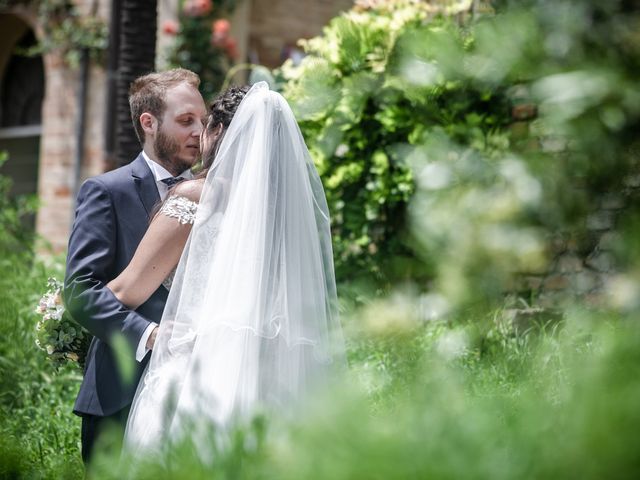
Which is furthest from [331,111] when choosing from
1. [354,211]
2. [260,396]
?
[260,396]

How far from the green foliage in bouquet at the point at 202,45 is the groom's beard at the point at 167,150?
19.3 ft

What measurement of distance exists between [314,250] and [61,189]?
682 centimetres

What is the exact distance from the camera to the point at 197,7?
8.91 m

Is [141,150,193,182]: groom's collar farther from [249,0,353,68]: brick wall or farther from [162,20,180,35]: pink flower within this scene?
[249,0,353,68]: brick wall

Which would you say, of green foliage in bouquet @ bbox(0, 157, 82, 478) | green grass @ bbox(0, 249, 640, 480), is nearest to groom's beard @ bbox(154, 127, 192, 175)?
green foliage in bouquet @ bbox(0, 157, 82, 478)

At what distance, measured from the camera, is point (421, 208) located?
17.6 ft

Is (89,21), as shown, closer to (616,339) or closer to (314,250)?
(314,250)

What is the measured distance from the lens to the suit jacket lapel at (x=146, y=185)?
10.3ft

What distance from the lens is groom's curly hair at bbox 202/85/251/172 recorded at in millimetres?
2949

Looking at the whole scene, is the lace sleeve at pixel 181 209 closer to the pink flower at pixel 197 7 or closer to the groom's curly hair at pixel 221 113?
the groom's curly hair at pixel 221 113

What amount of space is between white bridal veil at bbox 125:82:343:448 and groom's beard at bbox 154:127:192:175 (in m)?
0.37

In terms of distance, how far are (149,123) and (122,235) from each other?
16.4 inches

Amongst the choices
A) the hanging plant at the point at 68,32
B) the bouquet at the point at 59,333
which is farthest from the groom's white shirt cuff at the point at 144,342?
the hanging plant at the point at 68,32

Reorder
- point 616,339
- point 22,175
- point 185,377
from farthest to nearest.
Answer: point 22,175 → point 185,377 → point 616,339
